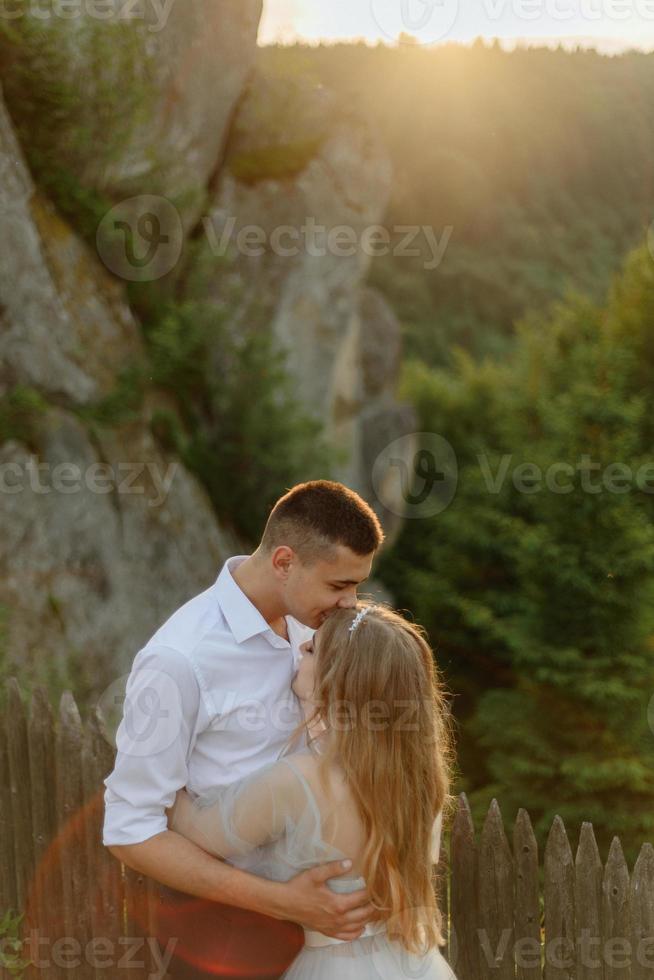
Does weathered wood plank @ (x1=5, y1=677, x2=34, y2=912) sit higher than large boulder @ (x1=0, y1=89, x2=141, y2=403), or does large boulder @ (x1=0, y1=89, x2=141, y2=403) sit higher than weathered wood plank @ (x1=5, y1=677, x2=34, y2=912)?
large boulder @ (x1=0, y1=89, x2=141, y2=403)

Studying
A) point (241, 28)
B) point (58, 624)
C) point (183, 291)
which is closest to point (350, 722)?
point (58, 624)

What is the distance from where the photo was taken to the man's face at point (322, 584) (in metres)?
2.86

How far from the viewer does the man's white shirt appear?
2.56 metres

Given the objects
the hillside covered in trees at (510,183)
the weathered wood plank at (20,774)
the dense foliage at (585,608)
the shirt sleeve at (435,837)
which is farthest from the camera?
the hillside covered in trees at (510,183)

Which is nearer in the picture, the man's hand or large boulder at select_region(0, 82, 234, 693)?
the man's hand

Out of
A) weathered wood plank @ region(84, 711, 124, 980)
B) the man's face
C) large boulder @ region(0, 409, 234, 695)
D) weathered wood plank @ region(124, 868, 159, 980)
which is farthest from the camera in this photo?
large boulder @ region(0, 409, 234, 695)

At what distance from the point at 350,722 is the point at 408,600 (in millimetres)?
14795

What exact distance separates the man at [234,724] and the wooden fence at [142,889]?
84cm

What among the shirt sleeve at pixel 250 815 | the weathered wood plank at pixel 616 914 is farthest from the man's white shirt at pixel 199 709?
the weathered wood plank at pixel 616 914

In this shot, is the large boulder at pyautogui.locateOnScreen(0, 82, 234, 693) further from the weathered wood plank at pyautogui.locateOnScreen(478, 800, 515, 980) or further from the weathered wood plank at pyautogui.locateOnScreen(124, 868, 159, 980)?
the weathered wood plank at pyautogui.locateOnScreen(478, 800, 515, 980)

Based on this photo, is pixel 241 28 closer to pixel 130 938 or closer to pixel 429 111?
pixel 130 938

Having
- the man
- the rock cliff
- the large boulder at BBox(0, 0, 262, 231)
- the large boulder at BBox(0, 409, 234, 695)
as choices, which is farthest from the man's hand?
the large boulder at BBox(0, 0, 262, 231)

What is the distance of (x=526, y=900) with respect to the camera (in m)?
3.55

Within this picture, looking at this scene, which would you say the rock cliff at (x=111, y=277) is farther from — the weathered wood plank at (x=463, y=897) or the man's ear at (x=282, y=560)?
the man's ear at (x=282, y=560)
